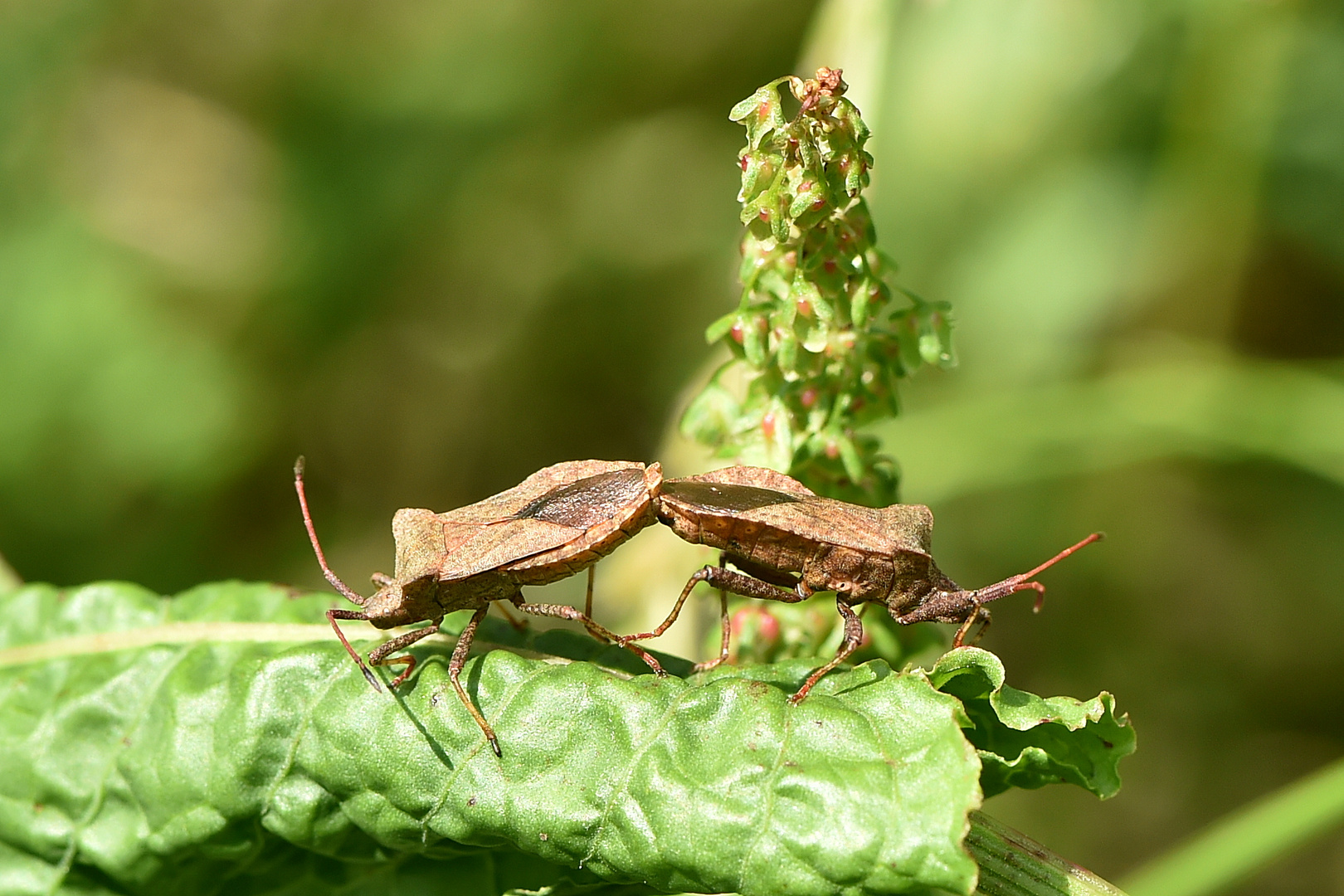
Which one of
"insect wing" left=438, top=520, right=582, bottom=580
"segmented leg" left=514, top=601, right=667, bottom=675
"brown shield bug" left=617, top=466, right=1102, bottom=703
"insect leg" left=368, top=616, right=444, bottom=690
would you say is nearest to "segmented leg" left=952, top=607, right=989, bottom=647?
"brown shield bug" left=617, top=466, right=1102, bottom=703

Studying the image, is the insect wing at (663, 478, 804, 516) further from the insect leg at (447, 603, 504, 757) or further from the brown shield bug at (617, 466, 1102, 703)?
the insect leg at (447, 603, 504, 757)

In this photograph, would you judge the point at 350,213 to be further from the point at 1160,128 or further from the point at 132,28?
the point at 1160,128

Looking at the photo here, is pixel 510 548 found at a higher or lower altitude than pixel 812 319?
lower

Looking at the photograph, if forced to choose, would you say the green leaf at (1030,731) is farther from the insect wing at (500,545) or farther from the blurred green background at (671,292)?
the blurred green background at (671,292)

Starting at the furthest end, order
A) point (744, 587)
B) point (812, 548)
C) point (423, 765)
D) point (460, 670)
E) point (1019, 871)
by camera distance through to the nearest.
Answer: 1. point (744, 587)
2. point (812, 548)
3. point (460, 670)
4. point (423, 765)
5. point (1019, 871)

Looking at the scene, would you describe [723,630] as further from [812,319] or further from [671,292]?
[671,292]

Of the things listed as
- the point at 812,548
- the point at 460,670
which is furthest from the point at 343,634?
the point at 812,548

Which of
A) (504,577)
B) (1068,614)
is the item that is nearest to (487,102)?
(1068,614)
